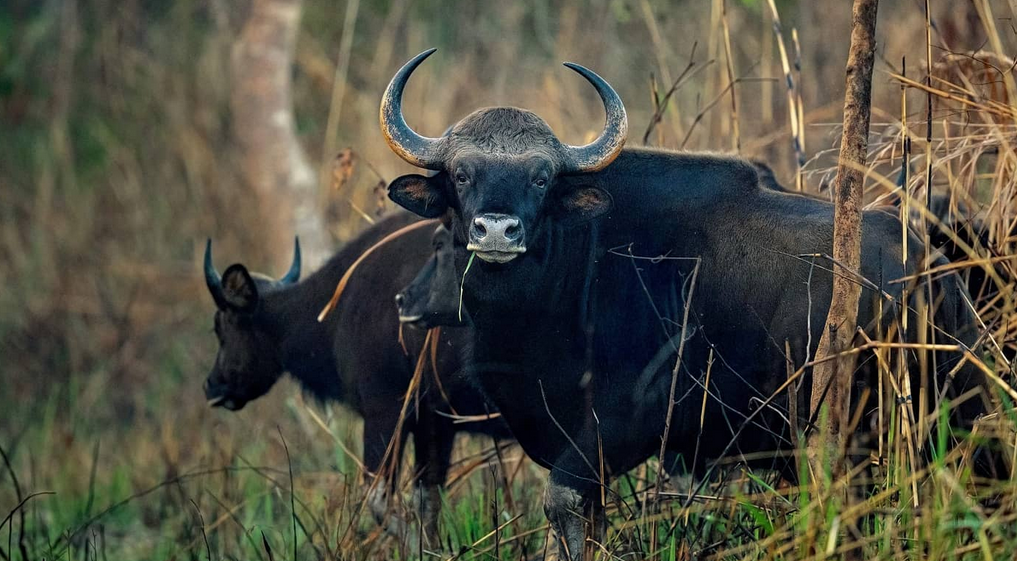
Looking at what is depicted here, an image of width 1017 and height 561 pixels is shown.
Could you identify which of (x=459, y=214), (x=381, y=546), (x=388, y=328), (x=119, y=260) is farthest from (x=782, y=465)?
(x=119, y=260)

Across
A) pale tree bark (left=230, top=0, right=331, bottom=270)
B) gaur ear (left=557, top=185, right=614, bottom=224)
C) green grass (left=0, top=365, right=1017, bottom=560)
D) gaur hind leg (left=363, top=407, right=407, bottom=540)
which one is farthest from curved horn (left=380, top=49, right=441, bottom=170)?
pale tree bark (left=230, top=0, right=331, bottom=270)

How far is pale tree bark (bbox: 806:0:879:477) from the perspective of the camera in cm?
410

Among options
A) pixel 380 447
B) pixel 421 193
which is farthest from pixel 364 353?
pixel 421 193

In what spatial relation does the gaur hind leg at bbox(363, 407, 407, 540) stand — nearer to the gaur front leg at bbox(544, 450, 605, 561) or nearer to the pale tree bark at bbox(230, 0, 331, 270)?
the gaur front leg at bbox(544, 450, 605, 561)

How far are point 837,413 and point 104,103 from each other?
40.2 feet

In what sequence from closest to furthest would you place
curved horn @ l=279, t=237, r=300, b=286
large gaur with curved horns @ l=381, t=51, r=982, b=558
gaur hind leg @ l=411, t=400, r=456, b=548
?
large gaur with curved horns @ l=381, t=51, r=982, b=558 < gaur hind leg @ l=411, t=400, r=456, b=548 < curved horn @ l=279, t=237, r=300, b=286

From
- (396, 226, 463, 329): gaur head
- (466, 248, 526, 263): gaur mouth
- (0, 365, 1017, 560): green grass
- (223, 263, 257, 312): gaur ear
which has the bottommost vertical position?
(0, 365, 1017, 560): green grass

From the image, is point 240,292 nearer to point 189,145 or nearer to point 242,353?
point 242,353

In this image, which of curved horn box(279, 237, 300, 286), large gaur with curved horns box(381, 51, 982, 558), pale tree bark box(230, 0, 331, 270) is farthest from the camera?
pale tree bark box(230, 0, 331, 270)

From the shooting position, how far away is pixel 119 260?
43.8ft

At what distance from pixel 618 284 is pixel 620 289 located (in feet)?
0.07

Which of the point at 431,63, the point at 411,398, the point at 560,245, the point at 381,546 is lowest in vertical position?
the point at 381,546

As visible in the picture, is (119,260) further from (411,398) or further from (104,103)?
(411,398)

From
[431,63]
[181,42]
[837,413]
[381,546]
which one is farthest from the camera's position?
[181,42]
